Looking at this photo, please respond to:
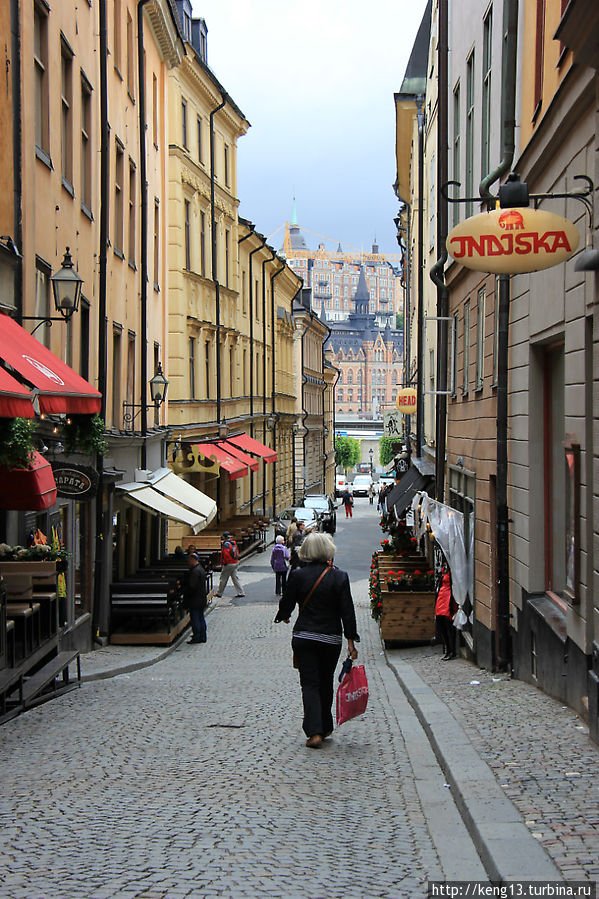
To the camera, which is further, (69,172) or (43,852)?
(69,172)

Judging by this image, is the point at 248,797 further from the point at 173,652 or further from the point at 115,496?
the point at 115,496

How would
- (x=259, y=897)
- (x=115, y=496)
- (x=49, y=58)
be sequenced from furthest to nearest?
(x=115, y=496) < (x=49, y=58) < (x=259, y=897)

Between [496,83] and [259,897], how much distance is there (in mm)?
10916

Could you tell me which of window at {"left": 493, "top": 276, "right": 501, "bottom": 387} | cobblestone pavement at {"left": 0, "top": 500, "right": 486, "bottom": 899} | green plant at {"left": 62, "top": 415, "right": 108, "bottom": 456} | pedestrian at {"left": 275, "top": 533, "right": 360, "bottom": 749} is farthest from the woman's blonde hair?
window at {"left": 493, "top": 276, "right": 501, "bottom": 387}

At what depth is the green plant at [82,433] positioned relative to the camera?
1230 cm

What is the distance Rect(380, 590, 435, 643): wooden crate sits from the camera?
1611 cm

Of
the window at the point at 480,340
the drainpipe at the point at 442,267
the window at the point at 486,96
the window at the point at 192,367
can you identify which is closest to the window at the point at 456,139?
the drainpipe at the point at 442,267

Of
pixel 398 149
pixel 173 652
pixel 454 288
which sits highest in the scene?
pixel 398 149

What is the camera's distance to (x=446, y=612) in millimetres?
14922

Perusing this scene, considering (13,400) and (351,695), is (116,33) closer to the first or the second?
(13,400)

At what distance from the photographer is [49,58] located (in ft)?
47.4

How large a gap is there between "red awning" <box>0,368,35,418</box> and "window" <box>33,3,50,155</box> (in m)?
6.53

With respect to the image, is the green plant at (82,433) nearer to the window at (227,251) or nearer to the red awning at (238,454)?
the red awning at (238,454)

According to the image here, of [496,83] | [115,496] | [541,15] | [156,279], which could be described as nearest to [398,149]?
[156,279]
